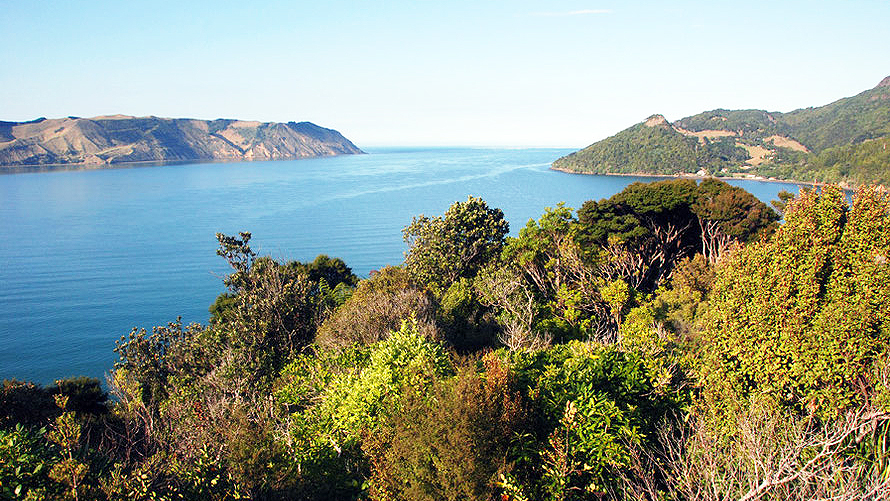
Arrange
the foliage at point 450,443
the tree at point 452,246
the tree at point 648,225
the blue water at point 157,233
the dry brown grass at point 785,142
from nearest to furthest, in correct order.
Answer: the foliage at point 450,443
the tree at point 452,246
the tree at point 648,225
the blue water at point 157,233
the dry brown grass at point 785,142

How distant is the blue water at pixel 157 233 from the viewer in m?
39.2

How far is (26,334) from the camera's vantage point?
124 ft

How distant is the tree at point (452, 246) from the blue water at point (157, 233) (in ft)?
67.3

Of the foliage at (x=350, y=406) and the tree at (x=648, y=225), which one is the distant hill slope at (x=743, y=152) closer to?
the tree at (x=648, y=225)

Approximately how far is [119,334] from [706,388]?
40.7m

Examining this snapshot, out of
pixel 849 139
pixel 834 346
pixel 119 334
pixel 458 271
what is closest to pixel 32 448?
pixel 834 346

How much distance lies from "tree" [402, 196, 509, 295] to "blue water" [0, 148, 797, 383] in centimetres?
2051

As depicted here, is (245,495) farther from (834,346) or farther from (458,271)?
(458,271)

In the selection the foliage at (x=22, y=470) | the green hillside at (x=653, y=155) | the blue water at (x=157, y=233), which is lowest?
the blue water at (x=157, y=233)

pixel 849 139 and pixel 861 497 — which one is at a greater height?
pixel 849 139

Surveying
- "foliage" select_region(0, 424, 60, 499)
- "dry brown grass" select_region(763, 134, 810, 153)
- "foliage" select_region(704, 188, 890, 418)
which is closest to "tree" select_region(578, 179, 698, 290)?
"foliage" select_region(704, 188, 890, 418)

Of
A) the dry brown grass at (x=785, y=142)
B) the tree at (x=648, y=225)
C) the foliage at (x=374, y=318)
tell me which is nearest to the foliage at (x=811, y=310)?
the foliage at (x=374, y=318)

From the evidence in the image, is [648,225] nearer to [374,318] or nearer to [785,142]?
[374,318]

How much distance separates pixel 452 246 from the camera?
2727cm
